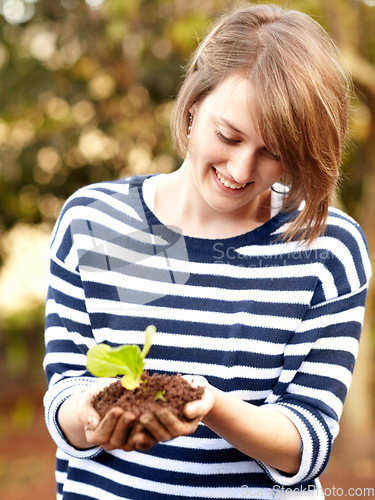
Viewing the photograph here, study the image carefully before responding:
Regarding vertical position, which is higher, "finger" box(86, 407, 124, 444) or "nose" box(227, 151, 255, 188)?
"nose" box(227, 151, 255, 188)

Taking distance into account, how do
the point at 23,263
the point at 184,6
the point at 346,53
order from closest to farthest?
the point at 346,53, the point at 184,6, the point at 23,263

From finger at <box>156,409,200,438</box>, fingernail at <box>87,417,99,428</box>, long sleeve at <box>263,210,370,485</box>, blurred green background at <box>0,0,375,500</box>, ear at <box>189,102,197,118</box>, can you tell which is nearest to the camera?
finger at <box>156,409,200,438</box>

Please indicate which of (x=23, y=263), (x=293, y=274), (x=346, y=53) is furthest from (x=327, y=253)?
(x=23, y=263)

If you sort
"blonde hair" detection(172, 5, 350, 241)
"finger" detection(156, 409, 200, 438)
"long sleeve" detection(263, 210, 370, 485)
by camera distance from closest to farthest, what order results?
"finger" detection(156, 409, 200, 438) → "blonde hair" detection(172, 5, 350, 241) → "long sleeve" detection(263, 210, 370, 485)

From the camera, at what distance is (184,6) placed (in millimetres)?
4242

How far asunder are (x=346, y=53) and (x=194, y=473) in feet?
10.3

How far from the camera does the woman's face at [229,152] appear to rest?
1494 mm

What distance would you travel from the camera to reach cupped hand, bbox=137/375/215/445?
1.24 metres

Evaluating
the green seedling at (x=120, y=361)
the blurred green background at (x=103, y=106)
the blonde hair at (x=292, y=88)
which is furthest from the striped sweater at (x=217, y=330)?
the blurred green background at (x=103, y=106)

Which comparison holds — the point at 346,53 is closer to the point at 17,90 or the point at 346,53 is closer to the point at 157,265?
the point at 17,90

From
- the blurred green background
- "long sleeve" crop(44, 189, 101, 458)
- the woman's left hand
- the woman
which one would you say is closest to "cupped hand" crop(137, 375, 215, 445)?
the woman's left hand

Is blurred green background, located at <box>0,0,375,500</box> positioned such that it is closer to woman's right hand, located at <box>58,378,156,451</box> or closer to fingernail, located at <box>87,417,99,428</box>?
woman's right hand, located at <box>58,378,156,451</box>

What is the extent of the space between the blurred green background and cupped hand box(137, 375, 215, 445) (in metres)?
2.94

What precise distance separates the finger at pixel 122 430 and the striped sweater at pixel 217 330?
13.2 inches
